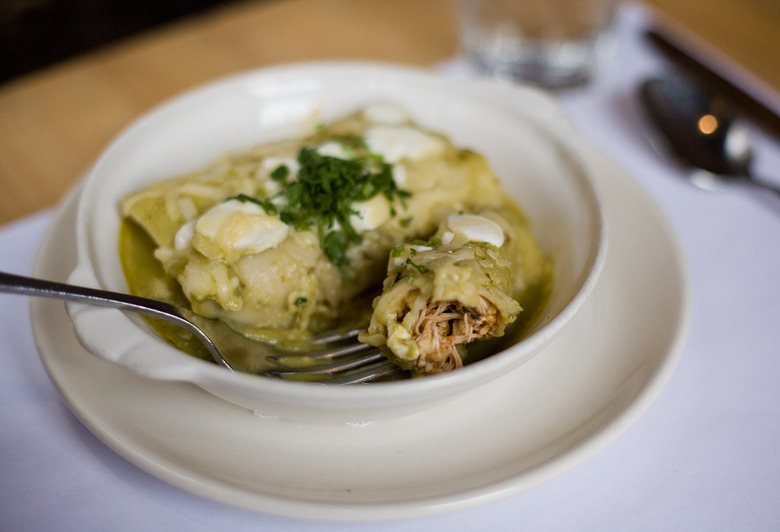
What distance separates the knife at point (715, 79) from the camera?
290cm

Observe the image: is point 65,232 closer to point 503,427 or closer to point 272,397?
point 272,397

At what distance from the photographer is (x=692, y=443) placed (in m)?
1.76

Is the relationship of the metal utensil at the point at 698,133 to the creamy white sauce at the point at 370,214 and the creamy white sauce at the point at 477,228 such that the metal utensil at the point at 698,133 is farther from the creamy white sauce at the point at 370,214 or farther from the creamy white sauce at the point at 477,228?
the creamy white sauce at the point at 370,214

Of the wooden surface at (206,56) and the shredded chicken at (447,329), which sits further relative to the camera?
the wooden surface at (206,56)

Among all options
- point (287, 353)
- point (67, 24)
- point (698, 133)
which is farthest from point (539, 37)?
point (67, 24)

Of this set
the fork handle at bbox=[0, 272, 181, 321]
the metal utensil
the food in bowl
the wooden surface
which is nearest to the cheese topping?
the food in bowl

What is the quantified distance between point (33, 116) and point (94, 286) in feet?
6.16

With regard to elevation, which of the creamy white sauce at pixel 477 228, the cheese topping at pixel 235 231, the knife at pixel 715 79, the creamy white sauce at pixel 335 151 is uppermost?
the knife at pixel 715 79

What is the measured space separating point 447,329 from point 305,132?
1.23 m

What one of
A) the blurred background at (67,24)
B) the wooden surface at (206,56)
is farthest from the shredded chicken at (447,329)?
A: the blurred background at (67,24)

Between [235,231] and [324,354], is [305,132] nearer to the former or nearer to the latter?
[235,231]

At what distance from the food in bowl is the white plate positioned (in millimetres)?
190

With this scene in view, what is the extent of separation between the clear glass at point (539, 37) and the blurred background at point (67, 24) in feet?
11.0

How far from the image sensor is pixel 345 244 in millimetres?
2059
